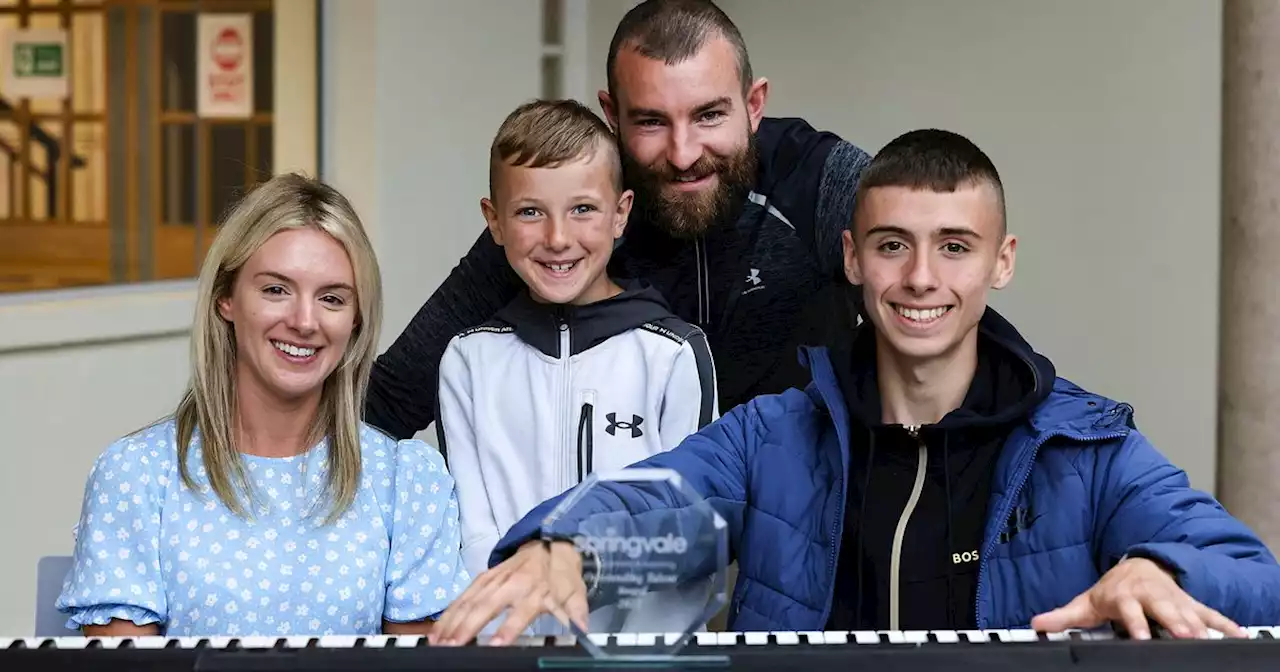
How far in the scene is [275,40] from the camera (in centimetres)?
504

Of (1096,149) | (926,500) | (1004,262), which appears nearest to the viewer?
(926,500)

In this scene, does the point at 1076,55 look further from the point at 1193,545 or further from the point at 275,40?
the point at 1193,545

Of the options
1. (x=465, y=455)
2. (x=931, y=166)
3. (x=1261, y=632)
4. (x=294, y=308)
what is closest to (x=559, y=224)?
(x=465, y=455)

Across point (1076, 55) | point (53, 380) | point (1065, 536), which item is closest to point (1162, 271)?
point (1076, 55)

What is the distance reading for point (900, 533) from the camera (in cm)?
201

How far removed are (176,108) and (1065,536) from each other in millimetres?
3518

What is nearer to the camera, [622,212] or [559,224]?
[559,224]

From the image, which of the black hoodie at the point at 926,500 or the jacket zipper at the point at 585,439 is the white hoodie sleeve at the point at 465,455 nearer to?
the jacket zipper at the point at 585,439

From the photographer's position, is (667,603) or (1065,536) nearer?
(667,603)

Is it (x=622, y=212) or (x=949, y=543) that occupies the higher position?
(x=622, y=212)

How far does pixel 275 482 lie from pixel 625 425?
0.56m

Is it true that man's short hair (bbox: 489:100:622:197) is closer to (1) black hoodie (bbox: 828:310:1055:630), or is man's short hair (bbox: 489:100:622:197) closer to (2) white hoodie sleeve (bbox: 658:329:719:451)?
(2) white hoodie sleeve (bbox: 658:329:719:451)

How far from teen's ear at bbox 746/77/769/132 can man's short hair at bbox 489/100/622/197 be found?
39 centimetres

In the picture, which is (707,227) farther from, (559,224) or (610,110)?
(559,224)
